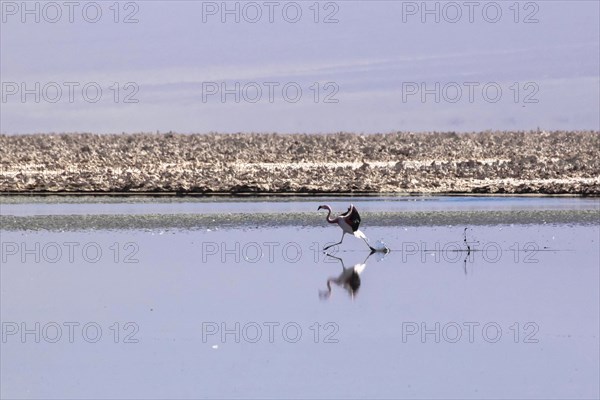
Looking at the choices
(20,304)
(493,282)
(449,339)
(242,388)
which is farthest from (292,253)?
(242,388)

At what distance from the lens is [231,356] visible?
39.5 feet

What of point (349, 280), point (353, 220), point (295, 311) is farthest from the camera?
point (353, 220)

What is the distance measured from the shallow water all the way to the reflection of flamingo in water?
6 centimetres

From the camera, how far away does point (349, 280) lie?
673 inches

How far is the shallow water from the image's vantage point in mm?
11062

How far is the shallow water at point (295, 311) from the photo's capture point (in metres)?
11.1

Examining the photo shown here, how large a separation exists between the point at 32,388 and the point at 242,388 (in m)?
1.59

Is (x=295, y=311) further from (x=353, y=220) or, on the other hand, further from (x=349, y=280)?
(x=353, y=220)

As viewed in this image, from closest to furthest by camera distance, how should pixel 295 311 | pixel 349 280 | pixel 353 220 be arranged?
pixel 295 311
pixel 349 280
pixel 353 220

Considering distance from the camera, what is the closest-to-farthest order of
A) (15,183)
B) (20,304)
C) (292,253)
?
(20,304), (292,253), (15,183)

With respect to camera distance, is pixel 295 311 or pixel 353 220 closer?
pixel 295 311

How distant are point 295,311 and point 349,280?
283 centimetres

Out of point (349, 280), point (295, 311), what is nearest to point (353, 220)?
point (349, 280)

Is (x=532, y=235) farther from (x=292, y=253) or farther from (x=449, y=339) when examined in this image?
(x=449, y=339)
